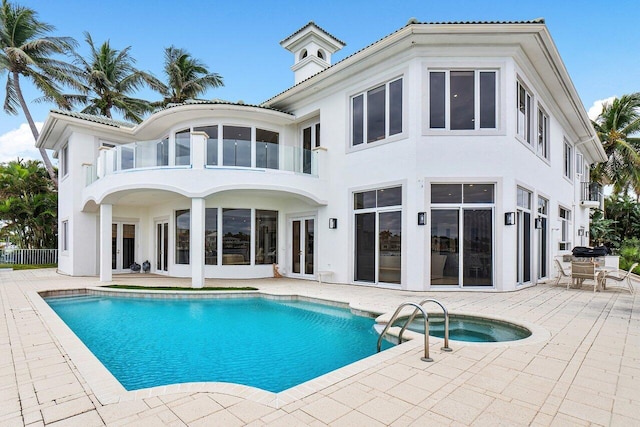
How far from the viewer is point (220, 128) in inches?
546

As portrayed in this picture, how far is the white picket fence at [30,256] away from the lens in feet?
64.9

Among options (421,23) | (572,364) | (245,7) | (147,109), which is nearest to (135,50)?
(147,109)

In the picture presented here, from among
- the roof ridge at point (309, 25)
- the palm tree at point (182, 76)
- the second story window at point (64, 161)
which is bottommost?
the second story window at point (64, 161)

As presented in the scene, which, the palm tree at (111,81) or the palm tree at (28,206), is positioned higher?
the palm tree at (111,81)

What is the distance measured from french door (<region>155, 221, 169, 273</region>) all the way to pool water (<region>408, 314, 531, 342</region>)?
40.0ft

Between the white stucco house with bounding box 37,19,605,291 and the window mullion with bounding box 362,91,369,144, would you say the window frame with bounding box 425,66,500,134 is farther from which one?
the window mullion with bounding box 362,91,369,144

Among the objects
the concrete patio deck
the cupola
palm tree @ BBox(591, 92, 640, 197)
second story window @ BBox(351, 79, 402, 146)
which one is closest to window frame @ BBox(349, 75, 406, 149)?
second story window @ BBox(351, 79, 402, 146)

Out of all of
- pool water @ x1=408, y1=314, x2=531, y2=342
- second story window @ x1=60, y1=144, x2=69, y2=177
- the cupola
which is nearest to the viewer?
pool water @ x1=408, y1=314, x2=531, y2=342

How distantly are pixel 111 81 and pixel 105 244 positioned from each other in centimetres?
1706

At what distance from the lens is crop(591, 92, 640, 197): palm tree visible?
83.5 feet

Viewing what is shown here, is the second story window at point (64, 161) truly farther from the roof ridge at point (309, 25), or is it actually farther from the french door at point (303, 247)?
the roof ridge at point (309, 25)

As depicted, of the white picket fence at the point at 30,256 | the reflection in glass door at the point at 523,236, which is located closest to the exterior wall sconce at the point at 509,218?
the reflection in glass door at the point at 523,236

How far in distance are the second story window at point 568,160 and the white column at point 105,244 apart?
19.5 m

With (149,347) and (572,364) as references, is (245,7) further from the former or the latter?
(572,364)
